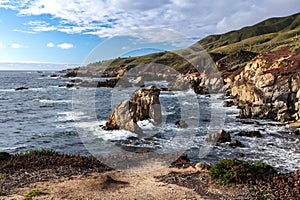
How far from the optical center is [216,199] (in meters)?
13.0

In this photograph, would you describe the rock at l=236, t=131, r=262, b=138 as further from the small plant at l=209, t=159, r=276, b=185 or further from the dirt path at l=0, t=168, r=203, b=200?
the dirt path at l=0, t=168, r=203, b=200

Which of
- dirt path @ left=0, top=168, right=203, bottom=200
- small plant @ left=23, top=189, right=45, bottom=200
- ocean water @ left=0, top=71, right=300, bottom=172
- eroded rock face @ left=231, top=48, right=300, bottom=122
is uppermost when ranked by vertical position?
eroded rock face @ left=231, top=48, right=300, bottom=122

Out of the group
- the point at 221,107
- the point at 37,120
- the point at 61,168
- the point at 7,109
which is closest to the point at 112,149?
the point at 61,168

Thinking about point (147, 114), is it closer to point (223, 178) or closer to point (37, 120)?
point (37, 120)

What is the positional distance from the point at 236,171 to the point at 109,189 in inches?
280

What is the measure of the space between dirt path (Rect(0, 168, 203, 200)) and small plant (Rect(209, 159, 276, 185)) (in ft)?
7.91

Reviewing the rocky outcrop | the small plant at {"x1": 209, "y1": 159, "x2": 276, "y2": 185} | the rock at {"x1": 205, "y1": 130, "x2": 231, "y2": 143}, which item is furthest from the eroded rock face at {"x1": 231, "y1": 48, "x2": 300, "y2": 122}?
the rocky outcrop

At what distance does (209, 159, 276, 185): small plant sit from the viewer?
1497cm

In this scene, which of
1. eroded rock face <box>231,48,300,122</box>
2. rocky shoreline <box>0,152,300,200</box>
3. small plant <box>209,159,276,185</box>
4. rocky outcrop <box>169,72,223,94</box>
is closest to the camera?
rocky shoreline <box>0,152,300,200</box>

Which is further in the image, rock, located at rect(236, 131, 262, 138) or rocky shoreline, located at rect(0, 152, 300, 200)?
rock, located at rect(236, 131, 262, 138)

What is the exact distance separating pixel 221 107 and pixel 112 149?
31409 millimetres

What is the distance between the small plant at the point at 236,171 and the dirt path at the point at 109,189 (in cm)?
241

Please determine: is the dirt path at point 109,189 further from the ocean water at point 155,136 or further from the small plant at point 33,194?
the ocean water at point 155,136

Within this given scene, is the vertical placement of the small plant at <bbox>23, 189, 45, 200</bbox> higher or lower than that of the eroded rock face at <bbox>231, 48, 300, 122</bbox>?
lower
